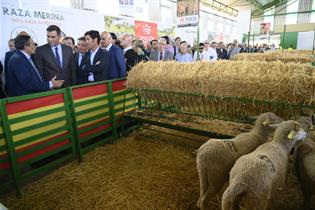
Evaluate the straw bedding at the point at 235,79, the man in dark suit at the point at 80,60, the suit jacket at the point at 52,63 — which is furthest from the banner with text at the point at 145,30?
the straw bedding at the point at 235,79

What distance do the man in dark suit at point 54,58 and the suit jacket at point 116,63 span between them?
0.73m

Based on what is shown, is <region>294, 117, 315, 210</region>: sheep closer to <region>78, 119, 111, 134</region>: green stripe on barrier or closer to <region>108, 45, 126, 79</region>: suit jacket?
<region>78, 119, 111, 134</region>: green stripe on barrier

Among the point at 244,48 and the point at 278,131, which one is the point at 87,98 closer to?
the point at 278,131

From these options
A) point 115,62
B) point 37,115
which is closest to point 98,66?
point 115,62

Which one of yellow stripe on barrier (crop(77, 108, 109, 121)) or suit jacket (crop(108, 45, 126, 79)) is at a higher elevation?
suit jacket (crop(108, 45, 126, 79))

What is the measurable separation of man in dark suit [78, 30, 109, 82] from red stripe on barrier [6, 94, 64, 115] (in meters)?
1.04

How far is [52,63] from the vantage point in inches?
157

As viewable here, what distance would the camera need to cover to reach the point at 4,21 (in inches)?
182

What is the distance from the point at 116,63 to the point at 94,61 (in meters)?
0.42

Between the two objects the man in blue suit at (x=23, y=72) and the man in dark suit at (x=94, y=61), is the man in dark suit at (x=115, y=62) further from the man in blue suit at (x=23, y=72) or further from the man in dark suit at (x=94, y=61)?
the man in blue suit at (x=23, y=72)

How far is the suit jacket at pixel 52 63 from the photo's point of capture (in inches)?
156

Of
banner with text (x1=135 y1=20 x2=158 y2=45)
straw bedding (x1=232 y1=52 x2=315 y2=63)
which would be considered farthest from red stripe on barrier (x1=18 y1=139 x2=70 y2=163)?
banner with text (x1=135 y1=20 x2=158 y2=45)

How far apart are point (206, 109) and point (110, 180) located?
181 centimetres

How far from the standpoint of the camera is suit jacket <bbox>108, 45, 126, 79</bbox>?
170 inches
